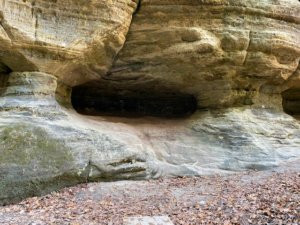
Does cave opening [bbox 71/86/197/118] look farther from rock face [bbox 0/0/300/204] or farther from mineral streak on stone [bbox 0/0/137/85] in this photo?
mineral streak on stone [bbox 0/0/137/85]

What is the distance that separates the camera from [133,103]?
1003cm

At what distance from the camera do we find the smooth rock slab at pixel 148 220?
4746 millimetres

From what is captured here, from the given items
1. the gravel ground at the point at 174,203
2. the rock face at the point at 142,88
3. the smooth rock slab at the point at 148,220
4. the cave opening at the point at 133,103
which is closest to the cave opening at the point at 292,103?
the rock face at the point at 142,88

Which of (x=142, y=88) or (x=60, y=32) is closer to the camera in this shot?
(x=60, y=32)

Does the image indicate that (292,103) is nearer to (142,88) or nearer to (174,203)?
(142,88)

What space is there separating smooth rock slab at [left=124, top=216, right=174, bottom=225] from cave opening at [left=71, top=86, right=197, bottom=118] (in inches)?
188

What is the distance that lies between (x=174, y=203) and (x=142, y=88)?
4.07m

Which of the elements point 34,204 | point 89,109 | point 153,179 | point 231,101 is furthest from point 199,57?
point 34,204

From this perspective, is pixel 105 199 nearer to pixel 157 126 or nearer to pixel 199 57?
pixel 157 126

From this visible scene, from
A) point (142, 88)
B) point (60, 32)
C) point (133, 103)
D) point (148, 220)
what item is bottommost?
point (148, 220)

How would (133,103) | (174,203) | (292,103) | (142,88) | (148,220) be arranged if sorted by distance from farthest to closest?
(292,103)
(133,103)
(142,88)
(174,203)
(148,220)

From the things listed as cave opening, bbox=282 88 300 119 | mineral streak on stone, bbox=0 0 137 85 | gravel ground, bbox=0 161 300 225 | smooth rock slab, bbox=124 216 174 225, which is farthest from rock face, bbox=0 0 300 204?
smooth rock slab, bbox=124 216 174 225

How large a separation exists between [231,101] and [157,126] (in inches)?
75.9

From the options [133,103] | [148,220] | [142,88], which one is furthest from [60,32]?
[148,220]
